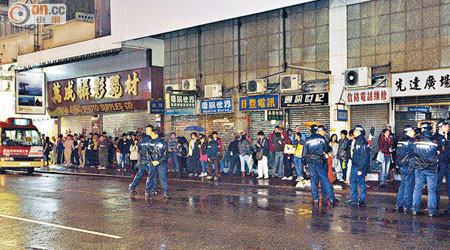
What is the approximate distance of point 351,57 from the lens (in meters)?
19.3

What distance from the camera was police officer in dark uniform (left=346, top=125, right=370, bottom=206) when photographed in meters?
11.9

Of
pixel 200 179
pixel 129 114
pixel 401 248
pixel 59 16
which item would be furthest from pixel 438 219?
pixel 59 16

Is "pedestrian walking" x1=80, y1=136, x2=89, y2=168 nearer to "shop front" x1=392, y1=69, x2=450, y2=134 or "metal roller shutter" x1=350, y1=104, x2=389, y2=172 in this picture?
"metal roller shutter" x1=350, y1=104, x2=389, y2=172

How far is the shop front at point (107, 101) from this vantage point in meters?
27.3

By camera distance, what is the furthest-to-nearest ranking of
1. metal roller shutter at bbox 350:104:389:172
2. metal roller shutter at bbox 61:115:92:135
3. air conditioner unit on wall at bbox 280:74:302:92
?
metal roller shutter at bbox 61:115:92:135 < air conditioner unit on wall at bbox 280:74:302:92 < metal roller shutter at bbox 350:104:389:172

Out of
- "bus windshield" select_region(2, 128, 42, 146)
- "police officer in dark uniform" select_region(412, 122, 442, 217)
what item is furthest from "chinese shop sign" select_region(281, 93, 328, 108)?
"bus windshield" select_region(2, 128, 42, 146)

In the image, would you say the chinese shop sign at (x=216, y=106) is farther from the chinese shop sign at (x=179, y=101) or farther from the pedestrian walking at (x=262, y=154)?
the pedestrian walking at (x=262, y=154)

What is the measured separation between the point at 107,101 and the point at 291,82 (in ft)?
43.2

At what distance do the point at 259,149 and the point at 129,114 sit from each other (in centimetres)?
1174

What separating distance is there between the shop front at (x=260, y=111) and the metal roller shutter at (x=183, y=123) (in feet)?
11.6

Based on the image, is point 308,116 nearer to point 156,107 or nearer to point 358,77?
point 358,77

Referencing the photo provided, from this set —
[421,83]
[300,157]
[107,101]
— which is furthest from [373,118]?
[107,101]

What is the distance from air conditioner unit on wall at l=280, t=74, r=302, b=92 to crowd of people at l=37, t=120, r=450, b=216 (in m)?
1.81

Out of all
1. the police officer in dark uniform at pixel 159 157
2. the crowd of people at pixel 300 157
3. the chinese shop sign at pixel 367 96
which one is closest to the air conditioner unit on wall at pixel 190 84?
the crowd of people at pixel 300 157
